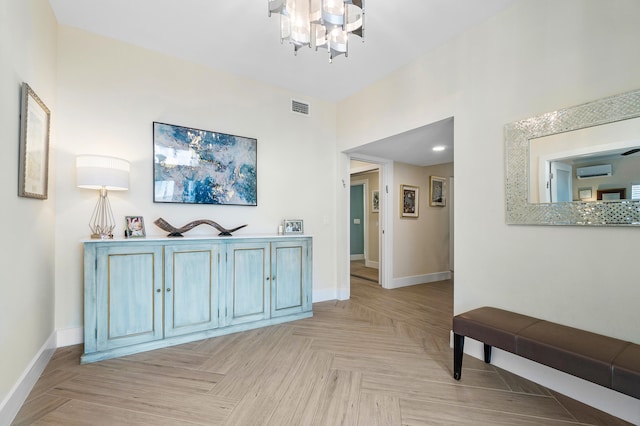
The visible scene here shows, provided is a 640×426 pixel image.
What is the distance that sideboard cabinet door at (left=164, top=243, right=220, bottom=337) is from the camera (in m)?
2.62

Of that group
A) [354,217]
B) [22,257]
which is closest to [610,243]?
[22,257]

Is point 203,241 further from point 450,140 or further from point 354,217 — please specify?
point 354,217

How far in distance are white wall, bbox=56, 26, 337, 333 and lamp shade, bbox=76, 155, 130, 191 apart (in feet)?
1.20

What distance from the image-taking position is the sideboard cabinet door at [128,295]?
2354 millimetres

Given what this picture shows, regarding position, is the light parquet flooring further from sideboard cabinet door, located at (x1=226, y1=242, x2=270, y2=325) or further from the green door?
the green door

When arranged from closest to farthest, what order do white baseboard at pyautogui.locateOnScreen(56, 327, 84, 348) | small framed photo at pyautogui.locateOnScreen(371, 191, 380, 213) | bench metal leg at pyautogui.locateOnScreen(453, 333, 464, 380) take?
bench metal leg at pyautogui.locateOnScreen(453, 333, 464, 380) → white baseboard at pyautogui.locateOnScreen(56, 327, 84, 348) → small framed photo at pyautogui.locateOnScreen(371, 191, 380, 213)

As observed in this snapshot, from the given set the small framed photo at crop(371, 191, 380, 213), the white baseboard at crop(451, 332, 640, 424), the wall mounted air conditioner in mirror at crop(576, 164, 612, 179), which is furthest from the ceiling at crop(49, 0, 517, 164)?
the small framed photo at crop(371, 191, 380, 213)

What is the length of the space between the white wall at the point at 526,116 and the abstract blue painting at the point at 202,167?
6.61ft

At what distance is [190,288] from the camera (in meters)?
2.72

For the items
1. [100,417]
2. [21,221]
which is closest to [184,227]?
[21,221]

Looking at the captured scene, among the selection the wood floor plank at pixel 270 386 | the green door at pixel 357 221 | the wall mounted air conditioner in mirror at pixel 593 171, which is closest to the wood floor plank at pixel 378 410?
the wood floor plank at pixel 270 386

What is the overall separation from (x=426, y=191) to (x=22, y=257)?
18.0ft

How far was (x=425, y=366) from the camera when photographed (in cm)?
230

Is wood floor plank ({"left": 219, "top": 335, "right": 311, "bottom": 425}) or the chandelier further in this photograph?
the chandelier
